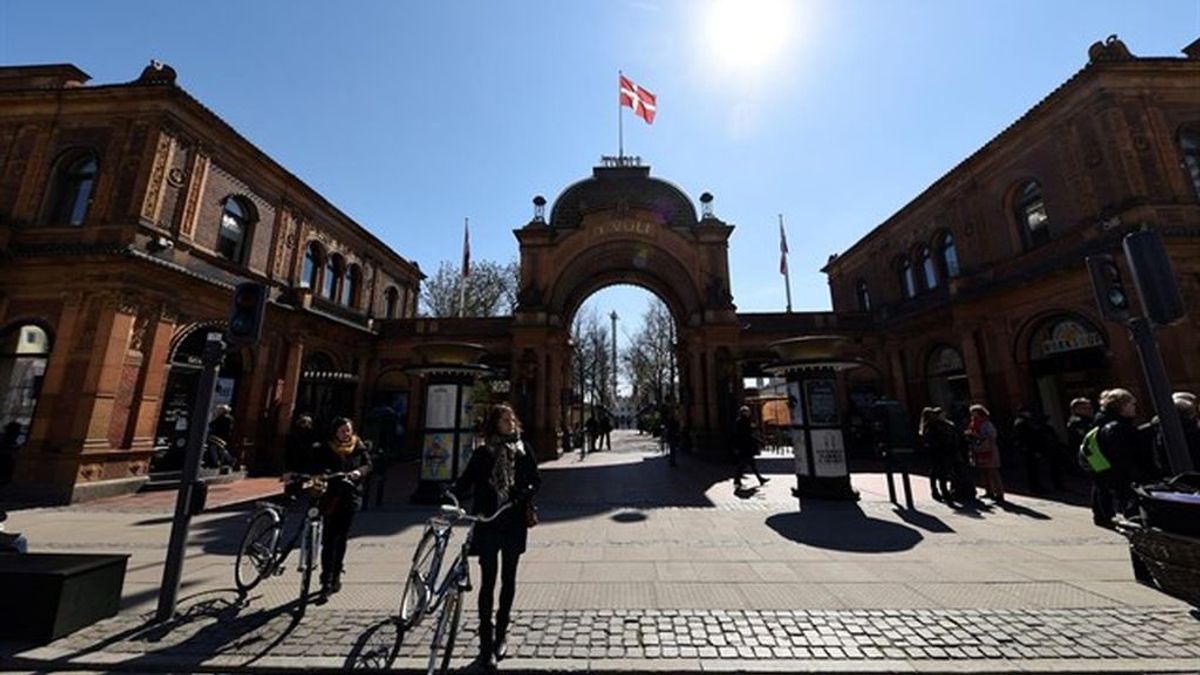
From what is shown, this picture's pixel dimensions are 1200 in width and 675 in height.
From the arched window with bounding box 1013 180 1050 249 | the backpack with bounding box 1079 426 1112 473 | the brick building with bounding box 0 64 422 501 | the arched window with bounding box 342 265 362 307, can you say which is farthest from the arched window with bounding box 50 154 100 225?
the arched window with bounding box 1013 180 1050 249

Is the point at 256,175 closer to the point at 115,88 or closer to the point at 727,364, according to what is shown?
the point at 115,88

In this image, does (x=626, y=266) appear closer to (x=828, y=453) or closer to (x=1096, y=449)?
→ (x=828, y=453)

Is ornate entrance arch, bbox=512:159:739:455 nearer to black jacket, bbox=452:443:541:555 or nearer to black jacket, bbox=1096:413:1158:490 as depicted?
black jacket, bbox=1096:413:1158:490

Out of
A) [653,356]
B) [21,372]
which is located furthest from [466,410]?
[653,356]

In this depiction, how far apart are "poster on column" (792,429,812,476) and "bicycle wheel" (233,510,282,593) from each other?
9822 mm

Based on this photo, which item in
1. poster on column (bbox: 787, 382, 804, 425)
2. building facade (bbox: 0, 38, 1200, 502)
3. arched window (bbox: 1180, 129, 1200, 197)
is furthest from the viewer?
arched window (bbox: 1180, 129, 1200, 197)

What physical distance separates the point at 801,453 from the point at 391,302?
24630 mm

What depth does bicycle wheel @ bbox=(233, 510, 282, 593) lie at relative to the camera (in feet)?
17.2

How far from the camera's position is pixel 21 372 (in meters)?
12.2

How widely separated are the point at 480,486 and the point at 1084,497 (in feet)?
42.5

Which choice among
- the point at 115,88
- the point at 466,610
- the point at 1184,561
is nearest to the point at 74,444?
the point at 115,88

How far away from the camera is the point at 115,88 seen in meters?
13.6

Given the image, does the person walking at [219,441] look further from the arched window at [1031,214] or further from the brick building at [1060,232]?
the arched window at [1031,214]

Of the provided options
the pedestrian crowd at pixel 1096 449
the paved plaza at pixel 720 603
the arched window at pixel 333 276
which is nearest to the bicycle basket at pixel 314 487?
the paved plaza at pixel 720 603
